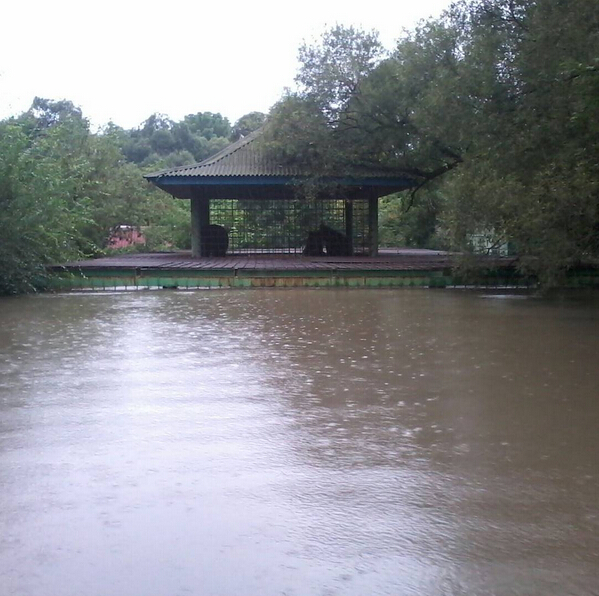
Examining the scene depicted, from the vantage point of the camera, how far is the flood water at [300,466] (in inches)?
131

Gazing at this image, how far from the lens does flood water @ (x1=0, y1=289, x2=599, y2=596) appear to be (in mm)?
3340

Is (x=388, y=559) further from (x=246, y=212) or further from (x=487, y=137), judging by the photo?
(x=246, y=212)

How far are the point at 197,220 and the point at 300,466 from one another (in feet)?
60.4

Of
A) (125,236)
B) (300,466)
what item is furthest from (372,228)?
(300,466)

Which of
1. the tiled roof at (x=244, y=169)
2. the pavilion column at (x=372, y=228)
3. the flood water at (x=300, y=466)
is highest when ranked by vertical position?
the tiled roof at (x=244, y=169)

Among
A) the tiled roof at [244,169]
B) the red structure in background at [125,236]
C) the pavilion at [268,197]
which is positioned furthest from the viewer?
the red structure in background at [125,236]

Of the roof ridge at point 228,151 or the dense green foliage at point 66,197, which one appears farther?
the roof ridge at point 228,151

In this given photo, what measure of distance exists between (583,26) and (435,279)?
8136 mm

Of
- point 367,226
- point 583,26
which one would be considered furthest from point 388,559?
point 367,226

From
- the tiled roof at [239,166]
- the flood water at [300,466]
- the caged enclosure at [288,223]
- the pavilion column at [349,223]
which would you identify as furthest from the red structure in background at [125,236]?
the flood water at [300,466]

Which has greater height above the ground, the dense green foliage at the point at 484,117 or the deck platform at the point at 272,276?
the dense green foliage at the point at 484,117

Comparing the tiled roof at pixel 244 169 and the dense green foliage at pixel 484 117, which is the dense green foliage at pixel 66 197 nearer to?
the tiled roof at pixel 244 169

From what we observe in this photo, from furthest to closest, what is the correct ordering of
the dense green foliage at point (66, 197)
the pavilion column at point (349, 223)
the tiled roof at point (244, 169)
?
the pavilion column at point (349, 223)
the tiled roof at point (244, 169)
the dense green foliage at point (66, 197)

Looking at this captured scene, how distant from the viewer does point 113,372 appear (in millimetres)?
7684
